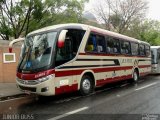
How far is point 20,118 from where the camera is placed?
7.87 m

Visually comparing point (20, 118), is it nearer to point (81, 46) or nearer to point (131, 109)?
point (131, 109)

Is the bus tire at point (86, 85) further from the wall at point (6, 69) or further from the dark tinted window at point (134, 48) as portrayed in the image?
the wall at point (6, 69)

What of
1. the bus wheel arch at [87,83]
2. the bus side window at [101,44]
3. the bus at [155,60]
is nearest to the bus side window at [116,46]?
the bus side window at [101,44]

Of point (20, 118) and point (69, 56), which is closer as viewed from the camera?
point (20, 118)

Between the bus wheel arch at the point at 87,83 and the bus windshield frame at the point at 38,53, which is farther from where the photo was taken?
the bus wheel arch at the point at 87,83

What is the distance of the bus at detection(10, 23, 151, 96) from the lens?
9.90 m

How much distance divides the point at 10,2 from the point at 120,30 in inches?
760

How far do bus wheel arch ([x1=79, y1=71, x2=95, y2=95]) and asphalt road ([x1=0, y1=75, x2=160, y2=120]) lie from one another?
0.99ft

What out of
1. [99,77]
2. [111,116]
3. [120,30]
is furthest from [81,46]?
[120,30]

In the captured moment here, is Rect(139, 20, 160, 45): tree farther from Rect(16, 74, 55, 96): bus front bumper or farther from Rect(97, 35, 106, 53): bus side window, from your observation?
Rect(16, 74, 55, 96): bus front bumper

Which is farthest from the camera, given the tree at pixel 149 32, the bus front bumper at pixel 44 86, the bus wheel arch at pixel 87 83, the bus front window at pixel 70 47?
the tree at pixel 149 32

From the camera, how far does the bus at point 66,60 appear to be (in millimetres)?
9898

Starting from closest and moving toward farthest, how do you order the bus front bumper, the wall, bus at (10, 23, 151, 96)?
the bus front bumper < bus at (10, 23, 151, 96) < the wall

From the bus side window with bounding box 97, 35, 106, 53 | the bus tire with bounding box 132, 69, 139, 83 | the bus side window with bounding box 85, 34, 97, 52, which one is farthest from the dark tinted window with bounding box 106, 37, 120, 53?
the bus tire with bounding box 132, 69, 139, 83
